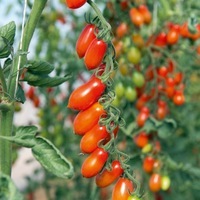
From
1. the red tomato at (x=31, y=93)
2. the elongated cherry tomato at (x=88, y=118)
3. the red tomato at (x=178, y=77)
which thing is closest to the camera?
the elongated cherry tomato at (x=88, y=118)

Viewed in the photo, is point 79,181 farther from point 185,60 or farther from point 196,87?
point 185,60

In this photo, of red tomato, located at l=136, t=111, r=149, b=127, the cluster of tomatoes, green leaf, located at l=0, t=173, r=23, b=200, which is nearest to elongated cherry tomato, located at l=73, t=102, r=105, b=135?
the cluster of tomatoes

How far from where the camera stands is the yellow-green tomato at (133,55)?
71.2 inches

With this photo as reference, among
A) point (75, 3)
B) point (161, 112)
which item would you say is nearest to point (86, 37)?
point (75, 3)

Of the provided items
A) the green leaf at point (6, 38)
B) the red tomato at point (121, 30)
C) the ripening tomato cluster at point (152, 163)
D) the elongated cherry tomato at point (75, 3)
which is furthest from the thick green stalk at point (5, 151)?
the red tomato at point (121, 30)

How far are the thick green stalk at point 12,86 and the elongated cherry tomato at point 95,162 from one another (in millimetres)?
115

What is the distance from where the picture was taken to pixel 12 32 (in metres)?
0.85

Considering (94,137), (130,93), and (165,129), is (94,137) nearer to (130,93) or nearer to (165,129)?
(165,129)

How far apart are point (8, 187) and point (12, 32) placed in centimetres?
28

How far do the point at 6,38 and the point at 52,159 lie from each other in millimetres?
201

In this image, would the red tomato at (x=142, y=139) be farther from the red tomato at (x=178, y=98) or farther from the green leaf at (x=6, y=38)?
the green leaf at (x=6, y=38)

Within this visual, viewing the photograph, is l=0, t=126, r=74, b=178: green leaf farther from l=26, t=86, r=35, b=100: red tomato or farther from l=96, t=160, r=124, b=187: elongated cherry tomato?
l=26, t=86, r=35, b=100: red tomato

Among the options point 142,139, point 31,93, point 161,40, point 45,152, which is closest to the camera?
point 45,152

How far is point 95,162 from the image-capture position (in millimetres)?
834
